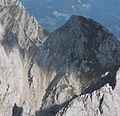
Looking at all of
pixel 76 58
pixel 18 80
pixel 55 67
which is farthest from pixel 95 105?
pixel 55 67

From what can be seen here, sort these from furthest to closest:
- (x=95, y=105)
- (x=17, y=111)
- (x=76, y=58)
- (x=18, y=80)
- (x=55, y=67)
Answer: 1. (x=55, y=67)
2. (x=76, y=58)
3. (x=18, y=80)
4. (x=17, y=111)
5. (x=95, y=105)

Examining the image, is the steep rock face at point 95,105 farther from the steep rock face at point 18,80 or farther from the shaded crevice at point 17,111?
the shaded crevice at point 17,111

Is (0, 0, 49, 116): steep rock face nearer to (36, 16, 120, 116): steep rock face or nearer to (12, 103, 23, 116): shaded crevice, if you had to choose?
(12, 103, 23, 116): shaded crevice

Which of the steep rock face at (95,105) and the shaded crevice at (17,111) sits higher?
the shaded crevice at (17,111)

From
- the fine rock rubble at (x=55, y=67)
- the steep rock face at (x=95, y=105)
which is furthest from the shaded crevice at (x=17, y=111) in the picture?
the steep rock face at (x=95, y=105)

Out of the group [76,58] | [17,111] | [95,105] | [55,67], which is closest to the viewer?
[95,105]

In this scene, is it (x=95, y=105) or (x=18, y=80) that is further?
(x=18, y=80)

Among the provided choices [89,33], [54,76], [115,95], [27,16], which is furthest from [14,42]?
[27,16]

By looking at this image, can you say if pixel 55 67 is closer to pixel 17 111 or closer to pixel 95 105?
pixel 17 111

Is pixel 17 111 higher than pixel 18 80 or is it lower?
lower

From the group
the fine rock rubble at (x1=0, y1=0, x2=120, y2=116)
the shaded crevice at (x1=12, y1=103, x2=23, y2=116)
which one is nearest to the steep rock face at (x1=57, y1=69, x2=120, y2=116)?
the fine rock rubble at (x1=0, y1=0, x2=120, y2=116)

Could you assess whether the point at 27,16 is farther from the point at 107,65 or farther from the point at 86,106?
the point at 86,106
